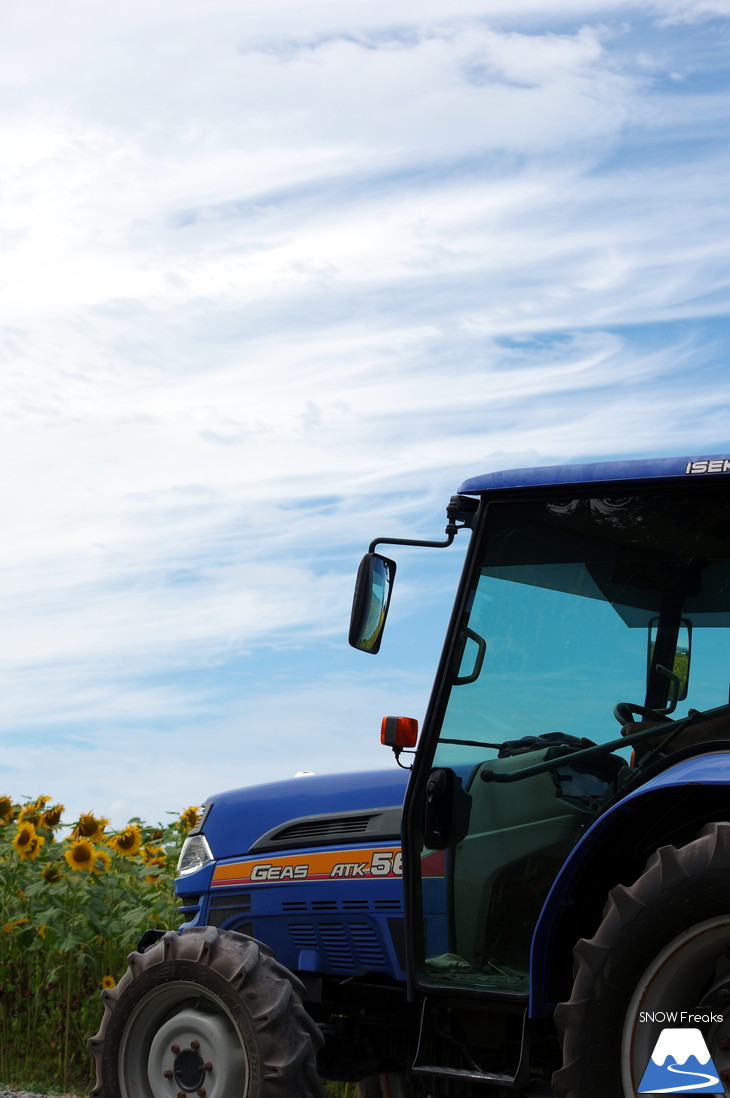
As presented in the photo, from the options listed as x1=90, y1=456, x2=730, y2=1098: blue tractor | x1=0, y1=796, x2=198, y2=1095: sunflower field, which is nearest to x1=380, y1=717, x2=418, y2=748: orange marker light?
x1=90, y1=456, x2=730, y2=1098: blue tractor

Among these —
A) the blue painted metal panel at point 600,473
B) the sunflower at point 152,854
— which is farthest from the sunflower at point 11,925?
the blue painted metal panel at point 600,473

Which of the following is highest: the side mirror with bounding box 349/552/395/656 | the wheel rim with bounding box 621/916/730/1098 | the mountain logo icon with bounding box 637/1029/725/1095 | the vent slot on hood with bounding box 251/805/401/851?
the side mirror with bounding box 349/552/395/656

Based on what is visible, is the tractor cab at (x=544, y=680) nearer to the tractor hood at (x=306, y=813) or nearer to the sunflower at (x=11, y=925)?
the tractor hood at (x=306, y=813)

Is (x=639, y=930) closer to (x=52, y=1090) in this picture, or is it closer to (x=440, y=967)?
(x=440, y=967)

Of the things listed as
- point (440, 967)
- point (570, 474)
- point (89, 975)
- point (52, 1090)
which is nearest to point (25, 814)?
point (89, 975)

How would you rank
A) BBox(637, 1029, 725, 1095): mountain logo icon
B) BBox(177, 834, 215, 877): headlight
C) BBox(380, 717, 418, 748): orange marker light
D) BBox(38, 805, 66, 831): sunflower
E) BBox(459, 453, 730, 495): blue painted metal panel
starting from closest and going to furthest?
BBox(637, 1029, 725, 1095): mountain logo icon, BBox(459, 453, 730, 495): blue painted metal panel, BBox(380, 717, 418, 748): orange marker light, BBox(177, 834, 215, 877): headlight, BBox(38, 805, 66, 831): sunflower

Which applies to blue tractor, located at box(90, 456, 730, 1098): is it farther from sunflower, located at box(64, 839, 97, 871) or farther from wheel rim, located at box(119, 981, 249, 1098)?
sunflower, located at box(64, 839, 97, 871)

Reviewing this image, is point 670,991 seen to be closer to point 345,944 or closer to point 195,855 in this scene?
point 345,944

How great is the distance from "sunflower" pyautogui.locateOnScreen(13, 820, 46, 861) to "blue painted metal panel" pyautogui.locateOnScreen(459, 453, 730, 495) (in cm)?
540

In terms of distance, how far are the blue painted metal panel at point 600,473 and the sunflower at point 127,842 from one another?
5.23 m

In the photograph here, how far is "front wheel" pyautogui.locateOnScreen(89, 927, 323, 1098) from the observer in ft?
16.3

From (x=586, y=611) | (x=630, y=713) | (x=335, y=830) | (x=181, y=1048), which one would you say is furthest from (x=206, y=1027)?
(x=586, y=611)

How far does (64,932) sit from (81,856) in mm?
529

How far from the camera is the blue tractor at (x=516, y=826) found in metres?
4.37
